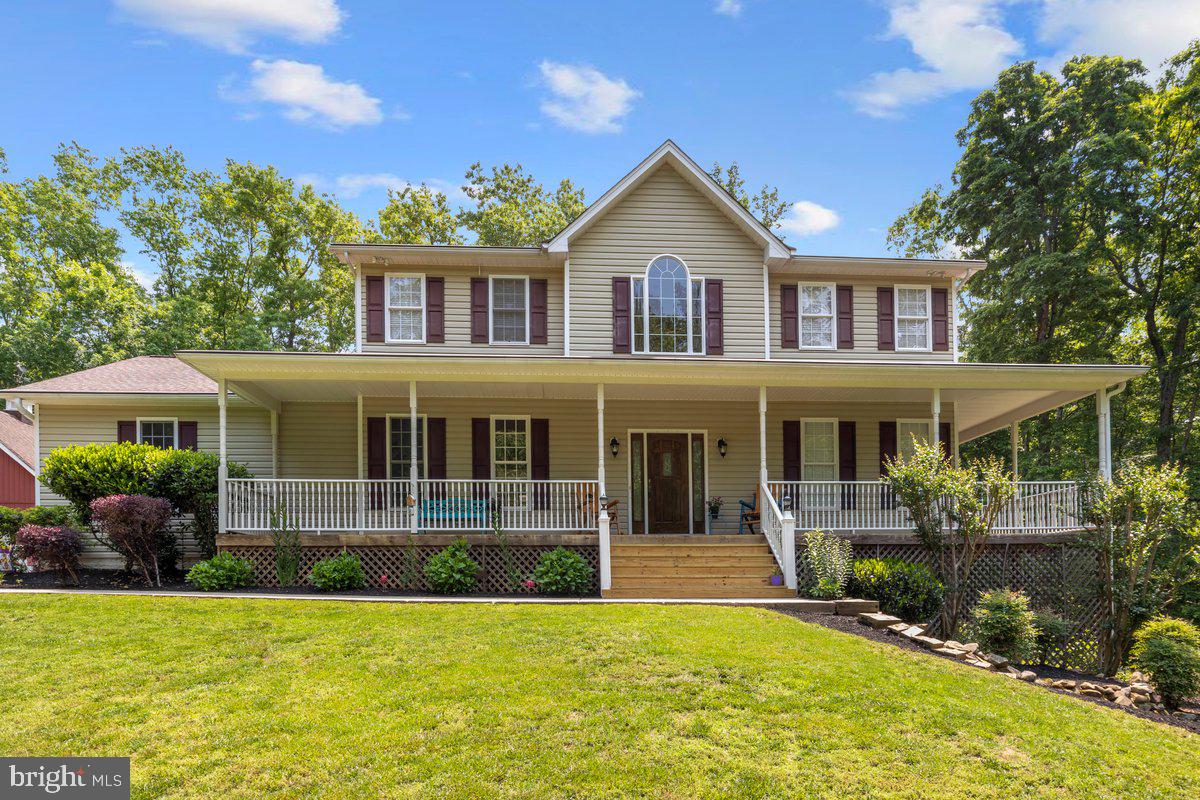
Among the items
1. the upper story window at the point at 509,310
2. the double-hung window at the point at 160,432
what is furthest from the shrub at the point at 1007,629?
the double-hung window at the point at 160,432

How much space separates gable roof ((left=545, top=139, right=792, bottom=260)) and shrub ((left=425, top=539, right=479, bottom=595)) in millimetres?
6810

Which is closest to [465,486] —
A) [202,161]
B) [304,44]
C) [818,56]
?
[304,44]

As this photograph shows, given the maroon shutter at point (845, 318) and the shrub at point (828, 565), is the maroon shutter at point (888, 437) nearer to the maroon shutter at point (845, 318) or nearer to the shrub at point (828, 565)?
the maroon shutter at point (845, 318)

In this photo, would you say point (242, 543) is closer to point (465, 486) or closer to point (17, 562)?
point (465, 486)

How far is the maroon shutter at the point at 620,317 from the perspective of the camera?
1405 cm

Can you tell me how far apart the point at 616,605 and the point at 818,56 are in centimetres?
1289

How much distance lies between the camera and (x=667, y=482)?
1434 centimetres

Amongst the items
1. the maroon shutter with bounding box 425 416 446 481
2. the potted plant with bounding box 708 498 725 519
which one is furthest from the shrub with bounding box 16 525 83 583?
the potted plant with bounding box 708 498 725 519

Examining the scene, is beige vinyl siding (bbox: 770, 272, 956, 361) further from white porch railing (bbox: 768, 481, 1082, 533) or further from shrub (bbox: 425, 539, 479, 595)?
shrub (bbox: 425, 539, 479, 595)

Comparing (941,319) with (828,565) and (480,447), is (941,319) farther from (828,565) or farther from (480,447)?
(480,447)

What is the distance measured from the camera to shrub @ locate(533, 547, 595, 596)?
10258 millimetres

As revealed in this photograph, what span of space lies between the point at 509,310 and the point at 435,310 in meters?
1.60

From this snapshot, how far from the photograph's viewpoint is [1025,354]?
20859mm

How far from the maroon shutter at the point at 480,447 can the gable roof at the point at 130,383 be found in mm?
5367
